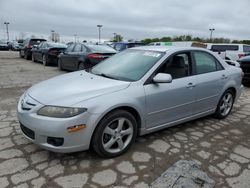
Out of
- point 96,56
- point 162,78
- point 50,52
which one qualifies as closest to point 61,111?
point 162,78

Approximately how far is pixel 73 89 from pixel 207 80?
2.44 meters

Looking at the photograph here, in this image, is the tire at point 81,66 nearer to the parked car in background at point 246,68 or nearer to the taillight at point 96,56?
the taillight at point 96,56

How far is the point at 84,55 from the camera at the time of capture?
31.6ft

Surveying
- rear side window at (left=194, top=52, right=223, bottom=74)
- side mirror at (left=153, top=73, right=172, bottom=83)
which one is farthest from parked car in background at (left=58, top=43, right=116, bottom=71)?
side mirror at (left=153, top=73, right=172, bottom=83)

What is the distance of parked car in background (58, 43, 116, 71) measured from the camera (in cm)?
930

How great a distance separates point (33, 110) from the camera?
313 cm

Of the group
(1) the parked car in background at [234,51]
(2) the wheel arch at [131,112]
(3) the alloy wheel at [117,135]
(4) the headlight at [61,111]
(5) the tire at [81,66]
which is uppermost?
(1) the parked car in background at [234,51]

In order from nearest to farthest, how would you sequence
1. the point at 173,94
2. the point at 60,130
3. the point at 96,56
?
the point at 60,130 → the point at 173,94 → the point at 96,56

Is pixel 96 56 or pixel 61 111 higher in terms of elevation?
pixel 96 56

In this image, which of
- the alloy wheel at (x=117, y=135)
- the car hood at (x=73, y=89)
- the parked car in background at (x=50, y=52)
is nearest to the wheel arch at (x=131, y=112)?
the alloy wheel at (x=117, y=135)

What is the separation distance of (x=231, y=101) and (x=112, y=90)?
Answer: 125 inches

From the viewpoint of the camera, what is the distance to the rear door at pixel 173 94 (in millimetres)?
3641

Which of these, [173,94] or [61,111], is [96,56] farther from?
[61,111]

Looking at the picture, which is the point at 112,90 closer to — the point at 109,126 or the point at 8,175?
the point at 109,126
